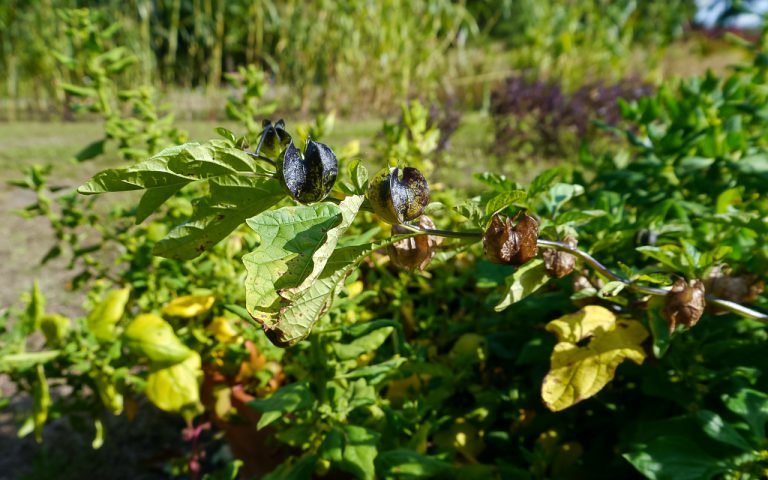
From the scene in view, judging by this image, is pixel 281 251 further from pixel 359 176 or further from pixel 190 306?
pixel 190 306

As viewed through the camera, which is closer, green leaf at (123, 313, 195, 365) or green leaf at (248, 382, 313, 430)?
green leaf at (248, 382, 313, 430)

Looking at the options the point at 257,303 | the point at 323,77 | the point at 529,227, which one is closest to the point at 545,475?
the point at 529,227

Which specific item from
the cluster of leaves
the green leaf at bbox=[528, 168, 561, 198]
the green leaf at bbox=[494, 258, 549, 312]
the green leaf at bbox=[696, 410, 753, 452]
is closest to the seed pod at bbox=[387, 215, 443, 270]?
the green leaf at bbox=[494, 258, 549, 312]

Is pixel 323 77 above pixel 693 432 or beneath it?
beneath

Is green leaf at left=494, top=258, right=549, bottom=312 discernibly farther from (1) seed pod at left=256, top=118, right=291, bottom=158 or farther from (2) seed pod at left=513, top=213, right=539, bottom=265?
(1) seed pod at left=256, top=118, right=291, bottom=158

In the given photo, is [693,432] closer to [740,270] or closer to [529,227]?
[740,270]

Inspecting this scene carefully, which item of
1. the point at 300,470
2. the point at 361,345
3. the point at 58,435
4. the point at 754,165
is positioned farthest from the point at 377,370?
the point at 58,435

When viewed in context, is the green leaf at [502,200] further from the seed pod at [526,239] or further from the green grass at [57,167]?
the green grass at [57,167]
